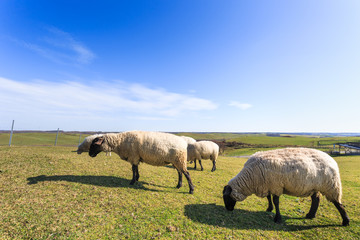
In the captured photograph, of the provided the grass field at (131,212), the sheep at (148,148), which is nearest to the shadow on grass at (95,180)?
the grass field at (131,212)

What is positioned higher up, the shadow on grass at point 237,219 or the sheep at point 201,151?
the sheep at point 201,151

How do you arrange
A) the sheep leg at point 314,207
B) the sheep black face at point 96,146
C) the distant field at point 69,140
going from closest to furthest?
the sheep leg at point 314,207 → the sheep black face at point 96,146 → the distant field at point 69,140

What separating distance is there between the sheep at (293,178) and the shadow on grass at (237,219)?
43cm

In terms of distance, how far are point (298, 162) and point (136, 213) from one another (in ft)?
20.7

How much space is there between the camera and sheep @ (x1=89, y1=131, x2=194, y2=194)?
8273mm

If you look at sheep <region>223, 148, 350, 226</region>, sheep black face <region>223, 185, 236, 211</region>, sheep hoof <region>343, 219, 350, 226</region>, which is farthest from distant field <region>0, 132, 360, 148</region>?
sheep hoof <region>343, 219, 350, 226</region>

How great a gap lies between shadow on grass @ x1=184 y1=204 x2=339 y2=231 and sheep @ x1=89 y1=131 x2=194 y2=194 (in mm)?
1815

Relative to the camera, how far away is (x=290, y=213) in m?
6.69

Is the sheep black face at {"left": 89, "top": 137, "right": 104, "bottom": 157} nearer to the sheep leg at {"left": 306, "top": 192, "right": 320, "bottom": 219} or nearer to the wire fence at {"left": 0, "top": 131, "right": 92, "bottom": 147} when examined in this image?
the sheep leg at {"left": 306, "top": 192, "right": 320, "bottom": 219}

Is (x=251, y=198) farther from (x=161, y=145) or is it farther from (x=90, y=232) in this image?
(x=90, y=232)

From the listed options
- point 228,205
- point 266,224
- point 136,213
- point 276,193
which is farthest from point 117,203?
point 276,193

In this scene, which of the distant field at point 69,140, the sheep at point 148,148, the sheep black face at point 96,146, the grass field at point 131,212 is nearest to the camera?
the grass field at point 131,212

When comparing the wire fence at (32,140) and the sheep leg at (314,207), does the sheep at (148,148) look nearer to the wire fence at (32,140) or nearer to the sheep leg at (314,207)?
the sheep leg at (314,207)

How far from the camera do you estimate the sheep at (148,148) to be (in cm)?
827
